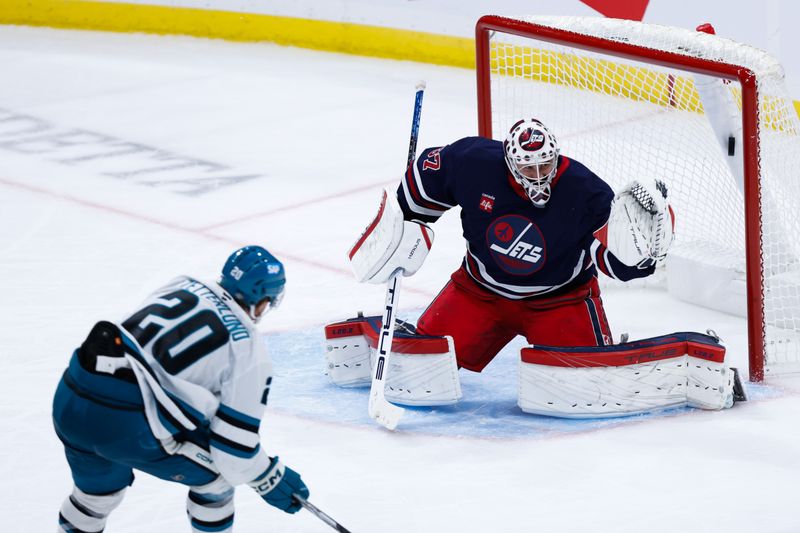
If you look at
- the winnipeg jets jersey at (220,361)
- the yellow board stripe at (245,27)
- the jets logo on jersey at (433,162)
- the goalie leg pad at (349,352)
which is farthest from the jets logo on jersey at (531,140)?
the yellow board stripe at (245,27)

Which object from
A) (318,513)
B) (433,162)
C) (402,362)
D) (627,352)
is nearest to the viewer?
(318,513)

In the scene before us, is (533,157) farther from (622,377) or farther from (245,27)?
(245,27)

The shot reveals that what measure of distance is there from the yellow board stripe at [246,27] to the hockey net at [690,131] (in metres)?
2.22

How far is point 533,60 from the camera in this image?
15.8ft

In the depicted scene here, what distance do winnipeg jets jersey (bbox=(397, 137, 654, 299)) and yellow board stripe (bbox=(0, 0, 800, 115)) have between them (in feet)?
11.9

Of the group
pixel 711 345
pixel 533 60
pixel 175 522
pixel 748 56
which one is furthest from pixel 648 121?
pixel 175 522

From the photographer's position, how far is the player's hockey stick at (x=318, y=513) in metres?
2.58

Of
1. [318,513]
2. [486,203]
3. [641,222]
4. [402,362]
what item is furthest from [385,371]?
[318,513]

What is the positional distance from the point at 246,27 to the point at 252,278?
5668 mm

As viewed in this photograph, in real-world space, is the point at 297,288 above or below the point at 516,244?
below

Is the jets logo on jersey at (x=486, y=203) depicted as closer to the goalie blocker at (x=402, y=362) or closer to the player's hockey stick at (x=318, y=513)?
the goalie blocker at (x=402, y=362)

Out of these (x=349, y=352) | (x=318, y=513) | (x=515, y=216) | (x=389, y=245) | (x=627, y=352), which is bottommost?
(x=349, y=352)

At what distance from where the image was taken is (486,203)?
139 inches

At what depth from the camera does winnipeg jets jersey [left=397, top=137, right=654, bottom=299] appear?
3480mm
